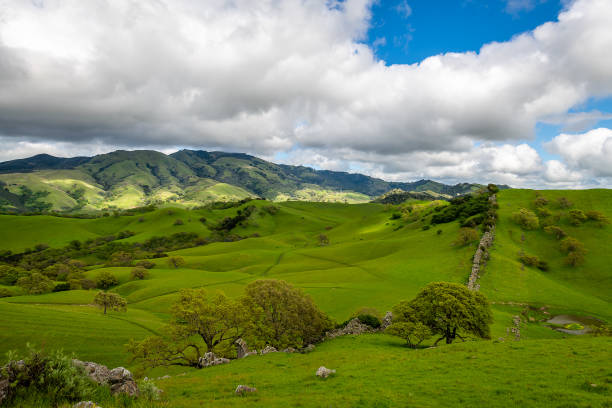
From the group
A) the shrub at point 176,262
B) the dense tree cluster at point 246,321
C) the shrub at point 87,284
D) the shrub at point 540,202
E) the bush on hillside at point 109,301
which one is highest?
the shrub at point 540,202

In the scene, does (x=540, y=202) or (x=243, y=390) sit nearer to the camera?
(x=243, y=390)

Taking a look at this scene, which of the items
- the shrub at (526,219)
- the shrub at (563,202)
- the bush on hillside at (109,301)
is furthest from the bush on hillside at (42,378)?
the shrub at (563,202)

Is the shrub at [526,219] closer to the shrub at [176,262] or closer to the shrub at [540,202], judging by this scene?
the shrub at [540,202]

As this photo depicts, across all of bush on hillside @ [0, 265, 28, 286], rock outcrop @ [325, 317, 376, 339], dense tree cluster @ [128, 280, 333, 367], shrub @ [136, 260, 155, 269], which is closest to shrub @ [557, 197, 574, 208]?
rock outcrop @ [325, 317, 376, 339]

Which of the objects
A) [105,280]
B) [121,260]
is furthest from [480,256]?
[121,260]

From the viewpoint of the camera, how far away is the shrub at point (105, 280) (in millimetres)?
111750

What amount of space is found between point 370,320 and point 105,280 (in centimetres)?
11296

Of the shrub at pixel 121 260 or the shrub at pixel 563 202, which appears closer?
the shrub at pixel 563 202

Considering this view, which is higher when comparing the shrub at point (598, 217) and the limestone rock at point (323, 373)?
the shrub at point (598, 217)

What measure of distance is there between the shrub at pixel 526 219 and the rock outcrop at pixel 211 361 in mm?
106716

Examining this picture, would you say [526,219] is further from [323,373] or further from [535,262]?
[323,373]

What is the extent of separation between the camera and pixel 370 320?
165 ft

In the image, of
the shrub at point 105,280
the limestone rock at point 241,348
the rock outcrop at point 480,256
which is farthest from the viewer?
the shrub at point 105,280

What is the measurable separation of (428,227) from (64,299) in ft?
488
